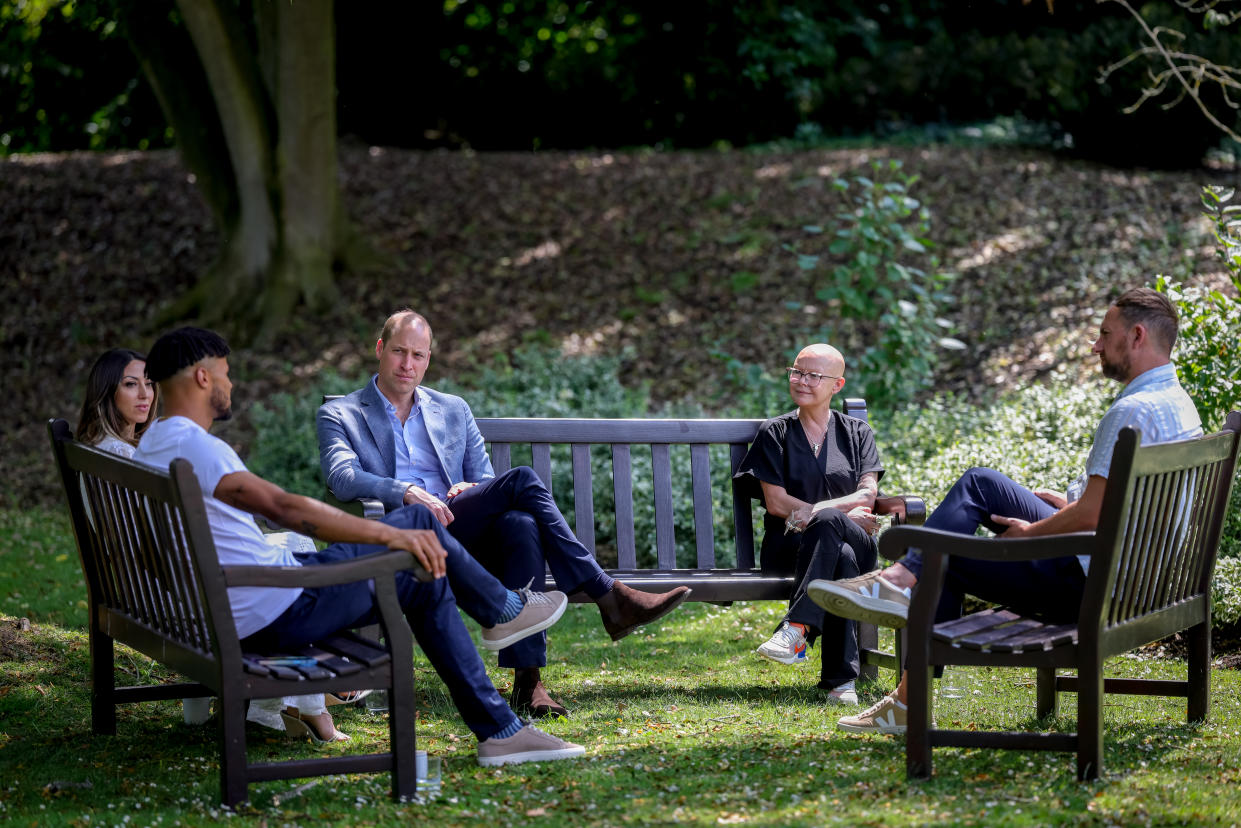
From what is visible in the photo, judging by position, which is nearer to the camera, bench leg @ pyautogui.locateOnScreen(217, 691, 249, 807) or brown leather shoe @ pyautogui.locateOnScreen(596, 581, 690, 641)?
bench leg @ pyautogui.locateOnScreen(217, 691, 249, 807)

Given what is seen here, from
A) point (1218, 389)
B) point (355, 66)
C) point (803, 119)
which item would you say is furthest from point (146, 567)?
point (355, 66)

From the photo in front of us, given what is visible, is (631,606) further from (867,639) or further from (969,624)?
(969,624)

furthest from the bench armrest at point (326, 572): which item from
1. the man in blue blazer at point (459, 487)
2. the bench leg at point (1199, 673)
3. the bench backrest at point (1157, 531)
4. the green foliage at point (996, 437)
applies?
the green foliage at point (996, 437)

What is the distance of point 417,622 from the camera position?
4.05 metres

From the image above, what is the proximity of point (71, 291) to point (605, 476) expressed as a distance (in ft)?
25.2

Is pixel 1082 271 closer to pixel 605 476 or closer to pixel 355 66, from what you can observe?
pixel 605 476

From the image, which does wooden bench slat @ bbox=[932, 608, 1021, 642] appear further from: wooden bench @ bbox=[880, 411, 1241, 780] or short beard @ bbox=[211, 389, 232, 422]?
short beard @ bbox=[211, 389, 232, 422]

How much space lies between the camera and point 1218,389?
5961 mm

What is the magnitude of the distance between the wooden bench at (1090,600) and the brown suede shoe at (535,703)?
1457 mm

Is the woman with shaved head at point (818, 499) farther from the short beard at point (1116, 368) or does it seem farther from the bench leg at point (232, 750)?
the bench leg at point (232, 750)

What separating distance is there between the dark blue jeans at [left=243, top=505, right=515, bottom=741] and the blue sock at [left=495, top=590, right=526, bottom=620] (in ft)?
1.20

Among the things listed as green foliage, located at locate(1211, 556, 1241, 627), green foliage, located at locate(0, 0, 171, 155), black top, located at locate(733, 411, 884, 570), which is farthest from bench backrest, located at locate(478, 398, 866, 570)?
green foliage, located at locate(0, 0, 171, 155)

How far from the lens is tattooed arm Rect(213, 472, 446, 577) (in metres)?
3.73

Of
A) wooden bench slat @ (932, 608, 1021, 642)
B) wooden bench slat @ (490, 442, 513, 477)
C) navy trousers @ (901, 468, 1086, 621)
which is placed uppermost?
wooden bench slat @ (490, 442, 513, 477)
